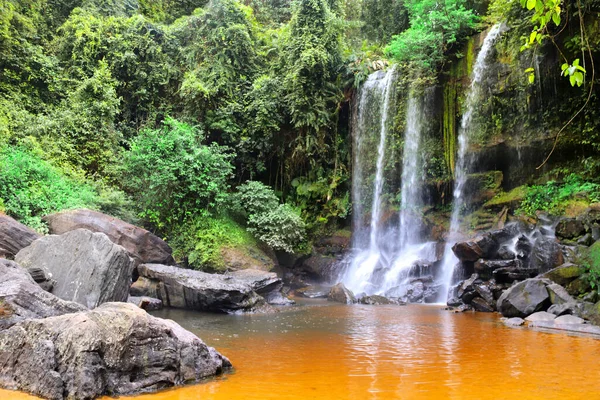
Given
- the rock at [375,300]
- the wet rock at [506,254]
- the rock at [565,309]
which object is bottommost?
the rock at [375,300]

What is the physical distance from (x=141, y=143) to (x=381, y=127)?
30.3 ft

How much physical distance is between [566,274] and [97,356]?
8.92m

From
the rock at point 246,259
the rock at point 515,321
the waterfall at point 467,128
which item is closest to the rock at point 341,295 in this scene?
the rock at point 246,259

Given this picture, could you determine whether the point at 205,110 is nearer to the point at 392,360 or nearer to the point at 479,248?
the point at 479,248

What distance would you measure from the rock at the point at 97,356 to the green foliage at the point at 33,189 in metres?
8.00

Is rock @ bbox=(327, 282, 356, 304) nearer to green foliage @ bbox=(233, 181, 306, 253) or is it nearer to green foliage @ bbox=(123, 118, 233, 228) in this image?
green foliage @ bbox=(233, 181, 306, 253)

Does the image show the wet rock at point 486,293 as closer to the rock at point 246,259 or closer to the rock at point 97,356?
the rock at point 246,259

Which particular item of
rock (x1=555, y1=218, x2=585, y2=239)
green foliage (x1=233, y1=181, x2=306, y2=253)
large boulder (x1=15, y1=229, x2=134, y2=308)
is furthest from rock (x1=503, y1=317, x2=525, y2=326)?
green foliage (x1=233, y1=181, x2=306, y2=253)

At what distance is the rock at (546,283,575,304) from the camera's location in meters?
8.33

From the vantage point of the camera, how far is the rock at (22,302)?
16.6 ft

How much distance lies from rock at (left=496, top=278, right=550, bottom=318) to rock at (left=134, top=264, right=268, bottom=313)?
5.34 metres

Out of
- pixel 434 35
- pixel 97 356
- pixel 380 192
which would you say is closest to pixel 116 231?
pixel 97 356

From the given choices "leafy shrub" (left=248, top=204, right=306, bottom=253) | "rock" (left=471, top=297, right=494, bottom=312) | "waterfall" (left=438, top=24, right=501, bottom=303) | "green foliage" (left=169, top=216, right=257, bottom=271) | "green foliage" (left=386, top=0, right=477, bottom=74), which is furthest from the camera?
"green foliage" (left=386, top=0, right=477, bottom=74)

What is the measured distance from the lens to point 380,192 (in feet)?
57.4
